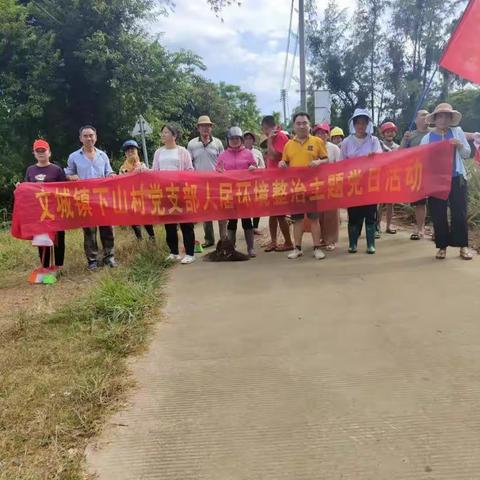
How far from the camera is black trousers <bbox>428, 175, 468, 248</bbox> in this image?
5.25m

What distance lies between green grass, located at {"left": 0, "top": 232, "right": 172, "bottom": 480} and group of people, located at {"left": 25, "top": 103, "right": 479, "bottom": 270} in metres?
1.16

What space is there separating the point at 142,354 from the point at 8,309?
1915 mm

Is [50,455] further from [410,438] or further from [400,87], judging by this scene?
[400,87]

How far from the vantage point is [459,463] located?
2.07m

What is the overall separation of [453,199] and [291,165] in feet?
5.95

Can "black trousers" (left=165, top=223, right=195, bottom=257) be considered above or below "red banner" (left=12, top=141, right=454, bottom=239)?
below

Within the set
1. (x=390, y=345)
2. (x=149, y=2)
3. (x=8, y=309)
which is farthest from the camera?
(x=149, y=2)

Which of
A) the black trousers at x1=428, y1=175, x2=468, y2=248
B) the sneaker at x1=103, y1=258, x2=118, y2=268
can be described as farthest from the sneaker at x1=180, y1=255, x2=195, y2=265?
the black trousers at x1=428, y1=175, x2=468, y2=248

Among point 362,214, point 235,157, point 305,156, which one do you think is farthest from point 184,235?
point 362,214

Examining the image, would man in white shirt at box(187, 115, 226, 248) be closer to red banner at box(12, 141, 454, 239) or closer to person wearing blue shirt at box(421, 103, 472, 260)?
red banner at box(12, 141, 454, 239)

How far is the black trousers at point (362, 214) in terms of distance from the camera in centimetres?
582

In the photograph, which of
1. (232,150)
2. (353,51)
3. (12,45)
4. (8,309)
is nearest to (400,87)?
(353,51)

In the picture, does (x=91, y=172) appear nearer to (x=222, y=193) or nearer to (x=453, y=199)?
(x=222, y=193)

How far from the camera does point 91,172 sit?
579 centimetres
